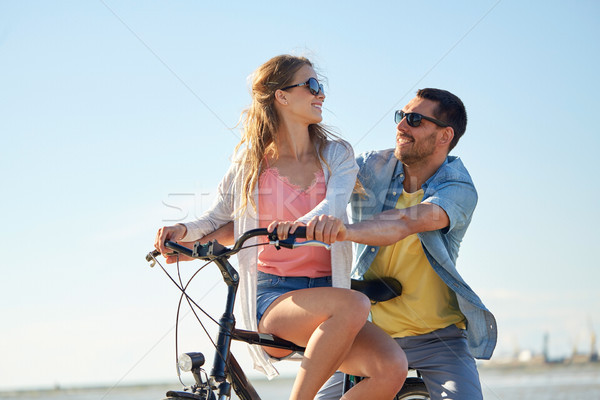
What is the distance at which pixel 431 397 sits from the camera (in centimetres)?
375

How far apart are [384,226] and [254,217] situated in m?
0.69

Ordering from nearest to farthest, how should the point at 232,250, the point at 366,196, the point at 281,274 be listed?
the point at 232,250 < the point at 281,274 < the point at 366,196

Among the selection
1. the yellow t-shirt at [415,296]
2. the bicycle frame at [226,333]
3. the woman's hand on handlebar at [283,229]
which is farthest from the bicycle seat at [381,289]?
the woman's hand on handlebar at [283,229]

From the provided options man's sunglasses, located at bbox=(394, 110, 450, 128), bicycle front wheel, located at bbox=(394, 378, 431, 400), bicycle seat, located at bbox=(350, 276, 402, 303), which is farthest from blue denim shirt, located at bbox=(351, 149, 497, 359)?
bicycle front wheel, located at bbox=(394, 378, 431, 400)

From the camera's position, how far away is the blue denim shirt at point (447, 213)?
3.71 meters

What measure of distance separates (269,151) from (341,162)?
1.38ft

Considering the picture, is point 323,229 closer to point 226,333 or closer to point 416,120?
point 226,333

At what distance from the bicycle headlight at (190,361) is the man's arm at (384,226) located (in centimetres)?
66

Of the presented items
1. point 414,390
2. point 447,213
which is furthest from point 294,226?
point 414,390

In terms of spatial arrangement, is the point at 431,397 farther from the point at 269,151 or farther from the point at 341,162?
the point at 269,151

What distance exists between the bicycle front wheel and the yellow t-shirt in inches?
10.9

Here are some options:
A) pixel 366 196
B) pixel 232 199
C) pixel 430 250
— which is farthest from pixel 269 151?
pixel 430 250

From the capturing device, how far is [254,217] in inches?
137

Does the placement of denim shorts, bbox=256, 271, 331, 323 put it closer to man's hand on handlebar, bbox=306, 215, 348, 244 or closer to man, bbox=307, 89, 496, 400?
man, bbox=307, 89, 496, 400
